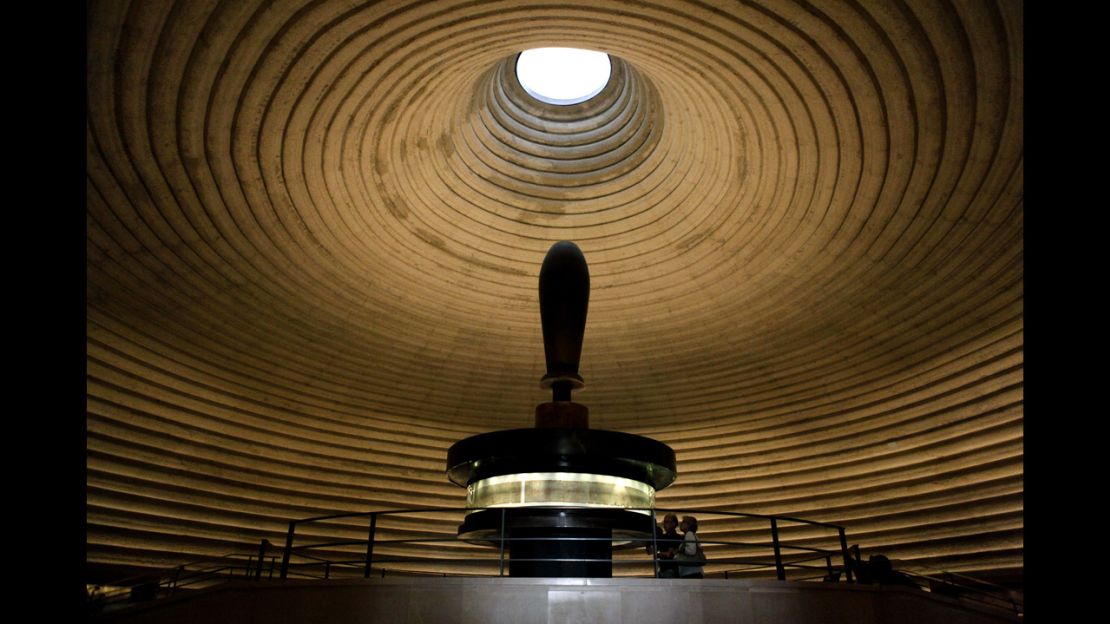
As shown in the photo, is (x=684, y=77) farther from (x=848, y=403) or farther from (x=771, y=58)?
(x=848, y=403)

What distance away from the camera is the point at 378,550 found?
10742 mm

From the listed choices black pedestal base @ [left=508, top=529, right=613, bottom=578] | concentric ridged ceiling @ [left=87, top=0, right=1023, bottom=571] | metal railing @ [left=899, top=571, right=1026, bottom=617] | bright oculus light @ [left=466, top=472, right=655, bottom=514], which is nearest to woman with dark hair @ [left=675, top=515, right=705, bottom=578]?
bright oculus light @ [left=466, top=472, right=655, bottom=514]

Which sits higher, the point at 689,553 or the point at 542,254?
the point at 542,254

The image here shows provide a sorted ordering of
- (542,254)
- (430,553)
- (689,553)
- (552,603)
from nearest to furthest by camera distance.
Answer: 1. (552,603)
2. (689,553)
3. (430,553)
4. (542,254)

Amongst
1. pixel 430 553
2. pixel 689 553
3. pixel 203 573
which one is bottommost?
pixel 203 573

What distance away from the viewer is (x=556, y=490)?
21.3 ft

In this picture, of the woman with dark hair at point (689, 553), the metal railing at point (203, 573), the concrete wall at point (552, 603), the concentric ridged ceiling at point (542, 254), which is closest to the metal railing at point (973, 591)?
the concentric ridged ceiling at point (542, 254)

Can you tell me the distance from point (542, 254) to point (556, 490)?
610 centimetres

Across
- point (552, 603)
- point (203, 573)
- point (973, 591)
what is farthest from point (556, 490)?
point (203, 573)

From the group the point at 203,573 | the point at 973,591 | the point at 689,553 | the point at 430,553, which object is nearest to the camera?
the point at 689,553

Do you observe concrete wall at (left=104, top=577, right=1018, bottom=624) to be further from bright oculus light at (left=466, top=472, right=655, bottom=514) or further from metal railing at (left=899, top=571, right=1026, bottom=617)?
metal railing at (left=899, top=571, right=1026, bottom=617)

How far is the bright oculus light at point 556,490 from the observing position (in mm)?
6492

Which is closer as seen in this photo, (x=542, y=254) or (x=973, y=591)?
(x=973, y=591)

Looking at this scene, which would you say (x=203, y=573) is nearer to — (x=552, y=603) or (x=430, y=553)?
(x=430, y=553)
